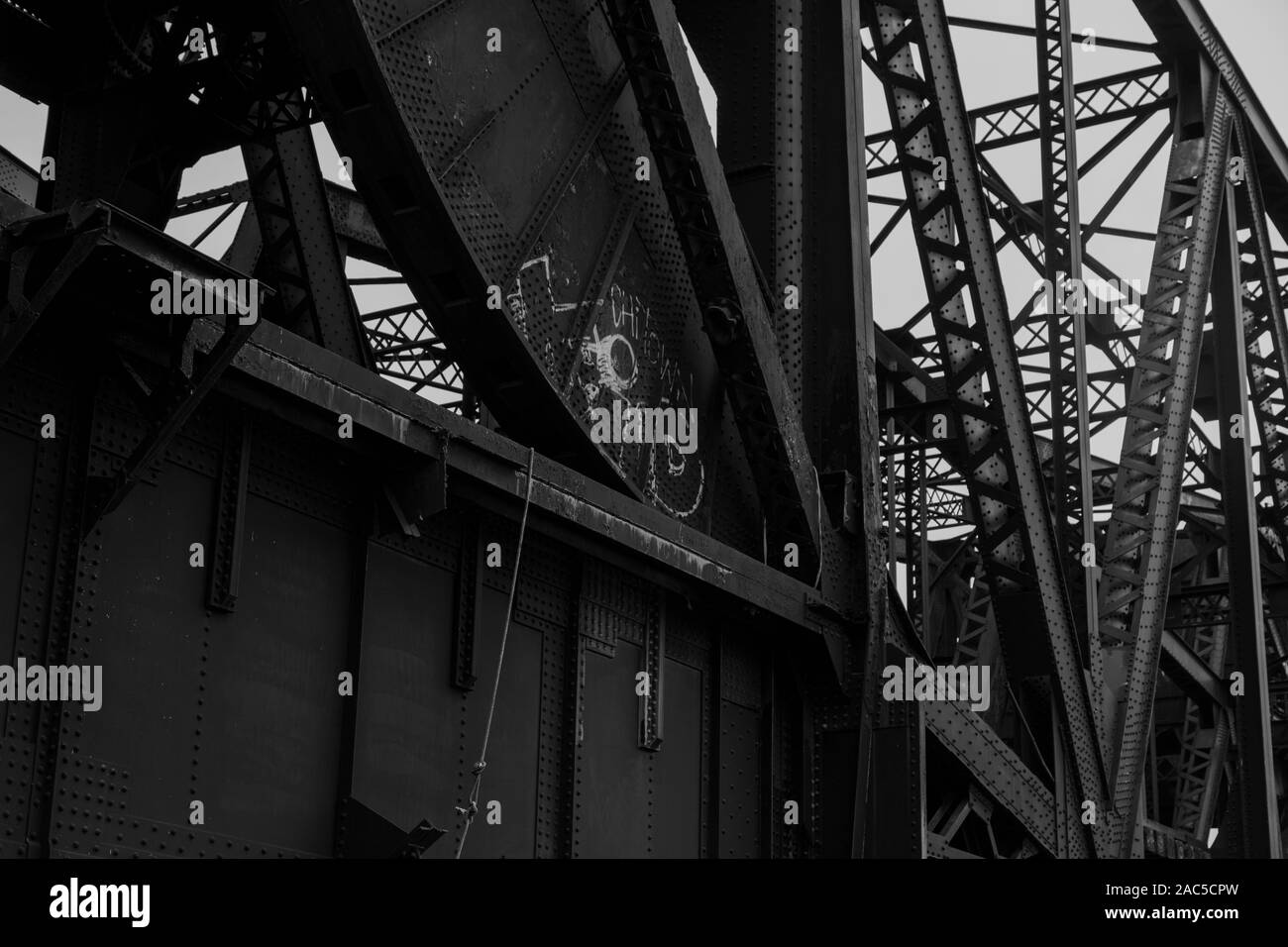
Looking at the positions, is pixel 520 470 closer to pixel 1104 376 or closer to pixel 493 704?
pixel 493 704

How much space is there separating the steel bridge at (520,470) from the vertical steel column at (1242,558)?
4.47 meters

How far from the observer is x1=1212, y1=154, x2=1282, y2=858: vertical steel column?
64.1ft

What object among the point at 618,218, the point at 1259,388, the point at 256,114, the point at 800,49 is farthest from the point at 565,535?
the point at 1259,388

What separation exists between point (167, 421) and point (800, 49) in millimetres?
7191

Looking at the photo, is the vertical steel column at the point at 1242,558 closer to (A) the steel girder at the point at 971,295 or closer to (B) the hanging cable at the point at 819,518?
(A) the steel girder at the point at 971,295

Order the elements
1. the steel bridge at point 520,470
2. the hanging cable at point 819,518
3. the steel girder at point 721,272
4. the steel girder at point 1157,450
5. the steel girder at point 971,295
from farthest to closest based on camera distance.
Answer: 1. the steel girder at point 1157,450
2. the steel girder at point 971,295
3. the hanging cable at point 819,518
4. the steel girder at point 721,272
5. the steel bridge at point 520,470

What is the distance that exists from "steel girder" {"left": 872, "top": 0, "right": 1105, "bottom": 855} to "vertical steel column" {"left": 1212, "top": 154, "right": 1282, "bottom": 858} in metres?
7.20

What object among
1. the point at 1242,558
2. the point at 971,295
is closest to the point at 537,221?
the point at 971,295

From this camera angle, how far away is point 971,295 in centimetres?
1359

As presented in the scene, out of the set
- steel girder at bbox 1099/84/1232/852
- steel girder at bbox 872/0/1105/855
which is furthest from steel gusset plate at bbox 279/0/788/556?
steel girder at bbox 1099/84/1232/852

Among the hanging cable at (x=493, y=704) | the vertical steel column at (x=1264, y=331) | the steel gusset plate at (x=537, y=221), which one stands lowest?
the hanging cable at (x=493, y=704)

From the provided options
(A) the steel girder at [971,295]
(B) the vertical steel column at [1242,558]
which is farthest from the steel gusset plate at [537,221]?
(B) the vertical steel column at [1242,558]

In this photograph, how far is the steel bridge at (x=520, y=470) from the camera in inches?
303
